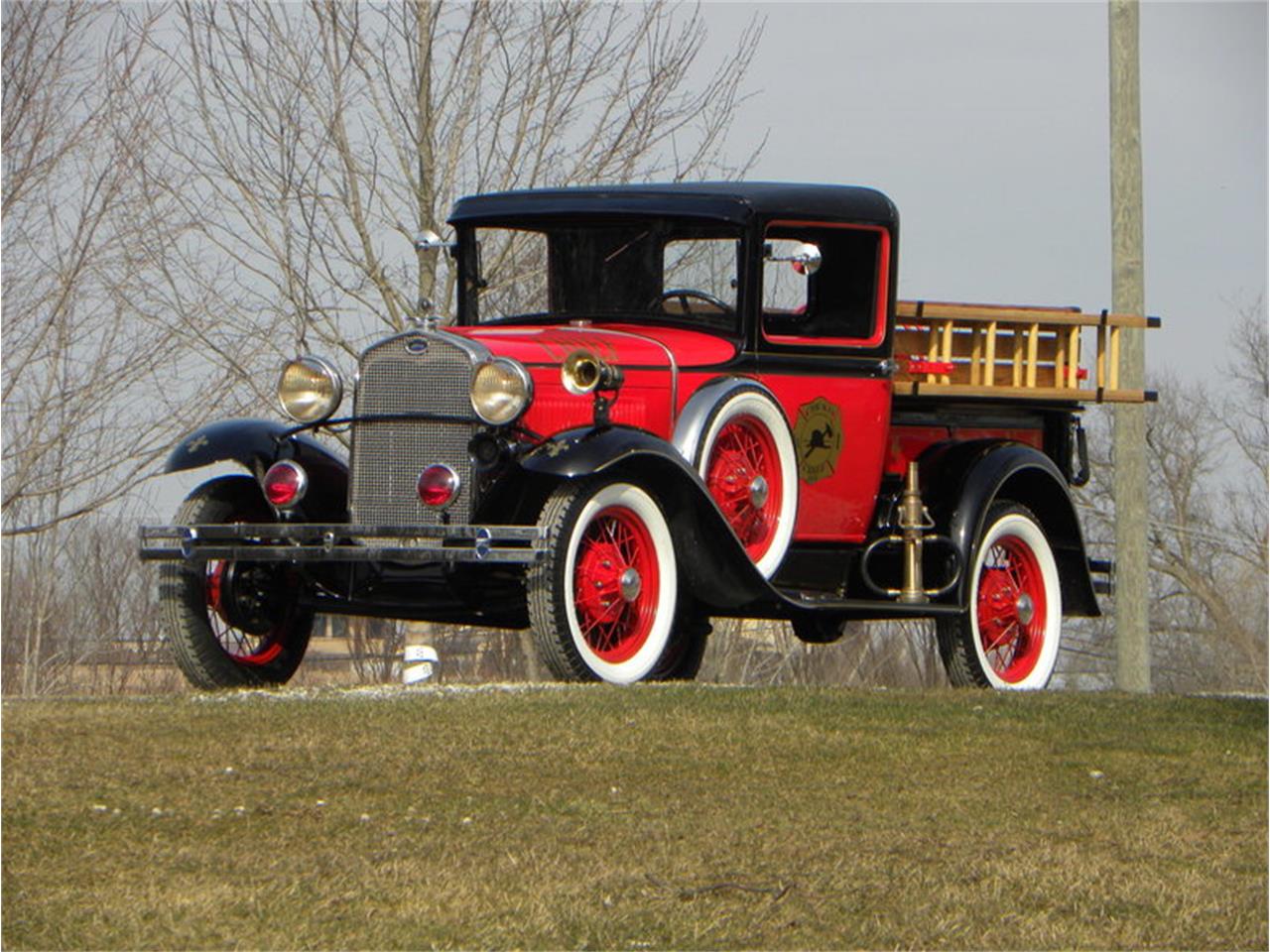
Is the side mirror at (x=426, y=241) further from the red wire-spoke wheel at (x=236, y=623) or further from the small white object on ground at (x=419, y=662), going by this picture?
the small white object on ground at (x=419, y=662)

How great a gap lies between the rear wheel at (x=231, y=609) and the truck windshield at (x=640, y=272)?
66.5 inches

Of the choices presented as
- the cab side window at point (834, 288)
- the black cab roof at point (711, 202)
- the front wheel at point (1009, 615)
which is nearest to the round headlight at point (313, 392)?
the black cab roof at point (711, 202)

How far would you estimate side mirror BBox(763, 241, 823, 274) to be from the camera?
10.3 meters

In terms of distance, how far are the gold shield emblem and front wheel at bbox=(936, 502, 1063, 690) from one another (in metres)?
1.04

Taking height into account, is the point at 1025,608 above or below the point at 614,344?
below

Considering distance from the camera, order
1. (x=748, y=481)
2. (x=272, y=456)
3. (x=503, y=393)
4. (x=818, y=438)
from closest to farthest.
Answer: (x=503, y=393), (x=272, y=456), (x=748, y=481), (x=818, y=438)

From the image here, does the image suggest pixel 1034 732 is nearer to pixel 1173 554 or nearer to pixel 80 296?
pixel 80 296

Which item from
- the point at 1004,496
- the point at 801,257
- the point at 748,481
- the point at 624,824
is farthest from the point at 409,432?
the point at 1004,496

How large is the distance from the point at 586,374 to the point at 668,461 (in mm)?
509

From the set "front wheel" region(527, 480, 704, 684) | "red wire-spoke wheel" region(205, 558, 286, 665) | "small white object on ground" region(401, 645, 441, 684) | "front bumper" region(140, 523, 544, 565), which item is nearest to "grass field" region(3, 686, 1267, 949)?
"front wheel" region(527, 480, 704, 684)

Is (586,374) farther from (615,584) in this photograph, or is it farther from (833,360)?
(833,360)

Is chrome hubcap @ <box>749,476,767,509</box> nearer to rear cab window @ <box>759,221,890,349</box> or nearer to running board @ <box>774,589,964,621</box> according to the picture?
running board @ <box>774,589,964,621</box>

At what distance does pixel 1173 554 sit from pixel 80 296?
21751 mm

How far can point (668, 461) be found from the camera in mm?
9367
